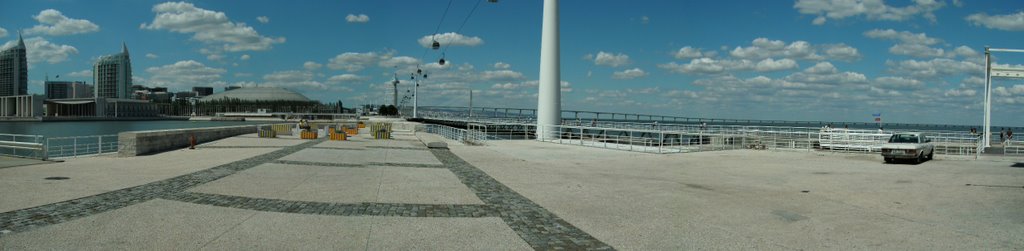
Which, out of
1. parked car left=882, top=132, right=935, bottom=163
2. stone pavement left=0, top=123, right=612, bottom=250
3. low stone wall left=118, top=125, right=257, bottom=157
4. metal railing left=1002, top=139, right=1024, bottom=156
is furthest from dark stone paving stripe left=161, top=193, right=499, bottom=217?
metal railing left=1002, top=139, right=1024, bottom=156

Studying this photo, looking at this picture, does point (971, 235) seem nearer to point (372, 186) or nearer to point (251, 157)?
point (372, 186)

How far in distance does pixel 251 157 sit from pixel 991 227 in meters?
19.5

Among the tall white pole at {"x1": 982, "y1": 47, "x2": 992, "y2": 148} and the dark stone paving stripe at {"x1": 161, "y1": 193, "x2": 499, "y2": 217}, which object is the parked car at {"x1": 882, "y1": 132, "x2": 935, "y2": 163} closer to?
the tall white pole at {"x1": 982, "y1": 47, "x2": 992, "y2": 148}

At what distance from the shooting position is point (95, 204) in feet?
32.7

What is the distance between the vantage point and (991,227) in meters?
8.79

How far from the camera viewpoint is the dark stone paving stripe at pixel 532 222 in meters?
7.57

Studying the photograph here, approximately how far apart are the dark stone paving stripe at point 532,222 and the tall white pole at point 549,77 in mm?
23330

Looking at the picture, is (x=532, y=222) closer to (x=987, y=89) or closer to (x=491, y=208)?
(x=491, y=208)

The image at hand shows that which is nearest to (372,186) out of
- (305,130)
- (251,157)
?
(251,157)

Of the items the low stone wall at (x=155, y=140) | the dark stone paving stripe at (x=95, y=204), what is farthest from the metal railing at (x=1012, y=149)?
the low stone wall at (x=155, y=140)

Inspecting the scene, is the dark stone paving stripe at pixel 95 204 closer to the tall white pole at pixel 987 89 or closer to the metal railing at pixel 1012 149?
the tall white pole at pixel 987 89

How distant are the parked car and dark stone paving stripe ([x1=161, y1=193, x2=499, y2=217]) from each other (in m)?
→ 18.4

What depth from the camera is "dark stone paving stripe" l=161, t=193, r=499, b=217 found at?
9625 millimetres

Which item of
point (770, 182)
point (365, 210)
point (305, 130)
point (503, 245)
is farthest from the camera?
point (305, 130)
